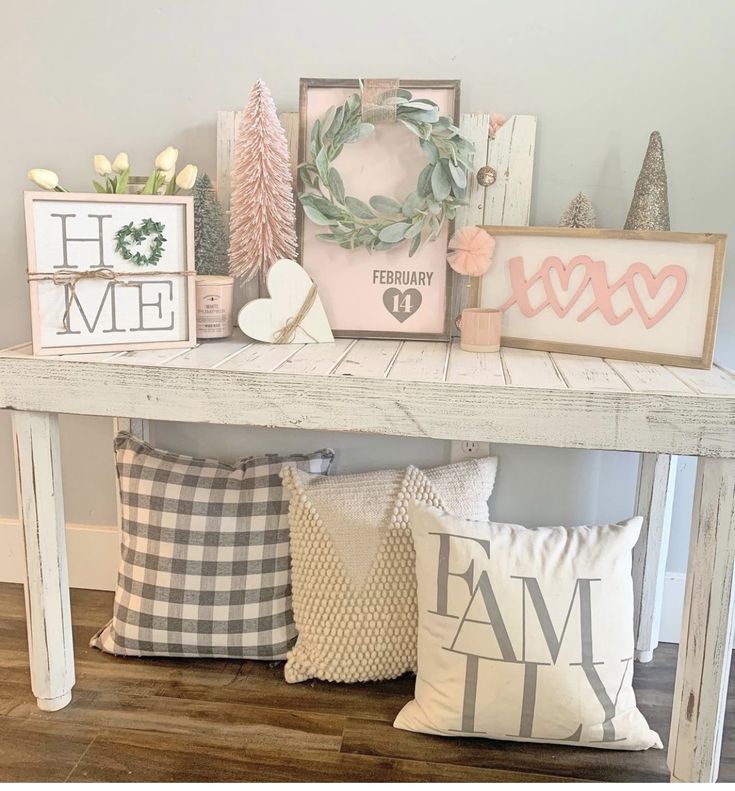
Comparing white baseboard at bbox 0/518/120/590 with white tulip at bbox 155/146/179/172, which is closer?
white tulip at bbox 155/146/179/172

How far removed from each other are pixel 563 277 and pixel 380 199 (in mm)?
404

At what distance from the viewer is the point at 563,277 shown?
5.04ft

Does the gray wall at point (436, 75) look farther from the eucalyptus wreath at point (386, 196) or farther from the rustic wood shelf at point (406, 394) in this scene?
the rustic wood shelf at point (406, 394)

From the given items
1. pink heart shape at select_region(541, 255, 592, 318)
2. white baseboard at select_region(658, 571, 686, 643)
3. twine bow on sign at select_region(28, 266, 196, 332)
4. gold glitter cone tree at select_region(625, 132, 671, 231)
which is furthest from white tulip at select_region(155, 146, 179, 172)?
white baseboard at select_region(658, 571, 686, 643)

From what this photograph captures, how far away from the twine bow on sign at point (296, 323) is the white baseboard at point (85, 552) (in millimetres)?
789

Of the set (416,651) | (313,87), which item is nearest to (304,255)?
(313,87)

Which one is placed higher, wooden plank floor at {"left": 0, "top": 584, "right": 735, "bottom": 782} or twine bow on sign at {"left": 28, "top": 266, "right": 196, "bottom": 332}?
twine bow on sign at {"left": 28, "top": 266, "right": 196, "bottom": 332}

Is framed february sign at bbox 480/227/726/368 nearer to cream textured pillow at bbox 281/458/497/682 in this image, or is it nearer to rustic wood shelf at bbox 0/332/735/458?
rustic wood shelf at bbox 0/332/735/458

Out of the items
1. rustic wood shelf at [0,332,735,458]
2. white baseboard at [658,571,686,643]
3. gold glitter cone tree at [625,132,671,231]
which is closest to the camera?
rustic wood shelf at [0,332,735,458]

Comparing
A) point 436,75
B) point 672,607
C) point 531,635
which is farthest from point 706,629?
point 436,75

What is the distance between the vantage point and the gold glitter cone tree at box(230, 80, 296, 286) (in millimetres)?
1566

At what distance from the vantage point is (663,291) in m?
1.45

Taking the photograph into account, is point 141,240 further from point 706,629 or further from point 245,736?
point 706,629

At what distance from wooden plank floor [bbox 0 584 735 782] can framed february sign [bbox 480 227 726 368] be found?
0.76m
